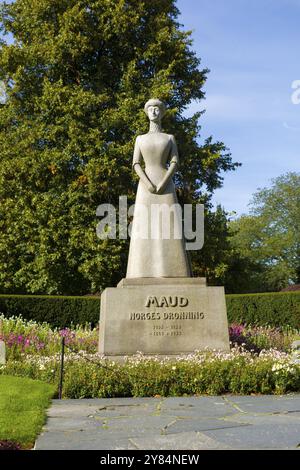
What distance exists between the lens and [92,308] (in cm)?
1952

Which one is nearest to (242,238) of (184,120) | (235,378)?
(184,120)

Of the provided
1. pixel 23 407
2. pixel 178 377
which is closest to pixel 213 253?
pixel 178 377

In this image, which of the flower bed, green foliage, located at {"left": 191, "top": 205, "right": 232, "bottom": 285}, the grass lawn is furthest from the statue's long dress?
green foliage, located at {"left": 191, "top": 205, "right": 232, "bottom": 285}

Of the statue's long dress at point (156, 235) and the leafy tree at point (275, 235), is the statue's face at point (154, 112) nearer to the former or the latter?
the statue's long dress at point (156, 235)

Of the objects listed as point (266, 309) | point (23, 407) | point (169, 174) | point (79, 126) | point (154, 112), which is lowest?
point (23, 407)

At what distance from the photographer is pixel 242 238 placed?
5675 centimetres

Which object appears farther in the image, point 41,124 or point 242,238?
point 242,238

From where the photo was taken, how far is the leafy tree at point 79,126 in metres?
20.5

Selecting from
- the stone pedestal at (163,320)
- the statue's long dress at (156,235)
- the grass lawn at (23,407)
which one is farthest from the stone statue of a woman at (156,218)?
the grass lawn at (23,407)

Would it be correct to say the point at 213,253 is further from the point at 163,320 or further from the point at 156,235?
the point at 163,320

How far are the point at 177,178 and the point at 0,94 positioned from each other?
30.2ft

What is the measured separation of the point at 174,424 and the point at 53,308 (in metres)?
14.6

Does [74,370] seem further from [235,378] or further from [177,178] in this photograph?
[177,178]

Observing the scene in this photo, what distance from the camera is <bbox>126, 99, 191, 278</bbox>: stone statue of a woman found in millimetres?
10773
